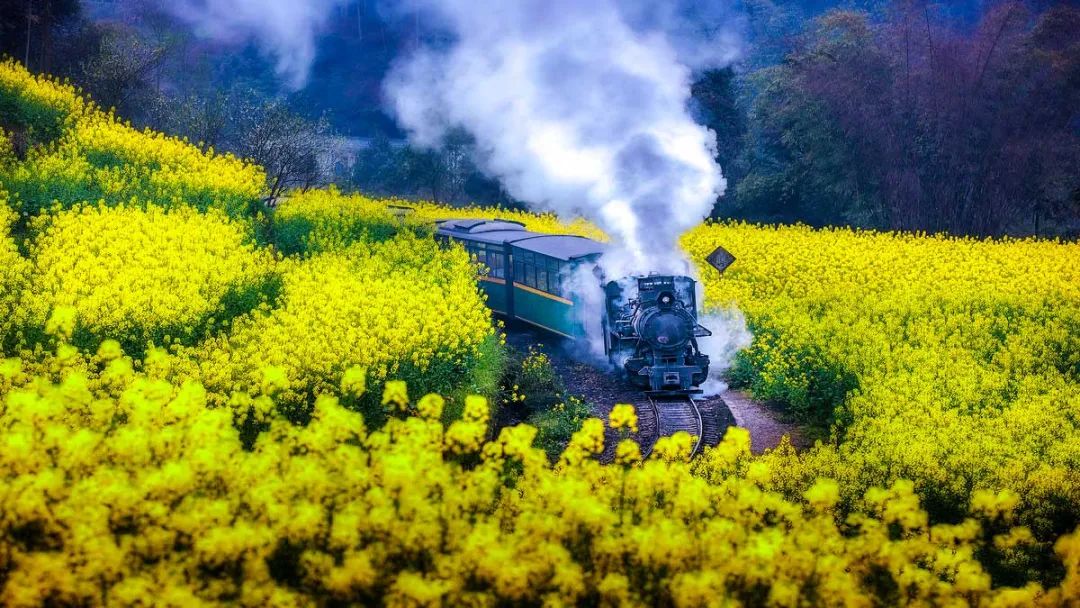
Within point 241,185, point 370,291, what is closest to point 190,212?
point 241,185

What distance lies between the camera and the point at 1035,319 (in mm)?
17172

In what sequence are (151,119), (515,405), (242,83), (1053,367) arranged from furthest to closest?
(242,83), (151,119), (515,405), (1053,367)

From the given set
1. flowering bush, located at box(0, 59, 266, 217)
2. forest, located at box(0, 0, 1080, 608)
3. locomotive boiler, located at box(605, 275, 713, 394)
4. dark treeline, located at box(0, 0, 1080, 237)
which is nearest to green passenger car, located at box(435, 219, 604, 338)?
forest, located at box(0, 0, 1080, 608)

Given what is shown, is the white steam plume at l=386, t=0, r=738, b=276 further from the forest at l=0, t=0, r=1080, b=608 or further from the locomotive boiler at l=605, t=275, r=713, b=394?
the locomotive boiler at l=605, t=275, r=713, b=394

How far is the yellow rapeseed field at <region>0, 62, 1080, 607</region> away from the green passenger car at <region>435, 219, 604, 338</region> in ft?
7.06

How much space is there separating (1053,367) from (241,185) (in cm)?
1604

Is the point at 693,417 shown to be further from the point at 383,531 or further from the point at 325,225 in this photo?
the point at 383,531

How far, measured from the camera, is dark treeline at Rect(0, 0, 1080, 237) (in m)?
26.7

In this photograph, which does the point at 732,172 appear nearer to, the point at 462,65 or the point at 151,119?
the point at 462,65

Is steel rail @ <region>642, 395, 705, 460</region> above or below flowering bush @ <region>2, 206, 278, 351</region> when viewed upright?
below

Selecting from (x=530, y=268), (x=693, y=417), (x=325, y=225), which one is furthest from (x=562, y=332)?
(x=325, y=225)

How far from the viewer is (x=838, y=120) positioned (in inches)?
1346

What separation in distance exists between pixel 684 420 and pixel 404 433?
809 centimetres

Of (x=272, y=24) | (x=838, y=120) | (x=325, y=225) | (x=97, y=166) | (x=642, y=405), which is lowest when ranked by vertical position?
(x=642, y=405)
